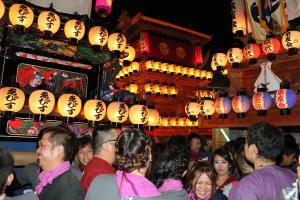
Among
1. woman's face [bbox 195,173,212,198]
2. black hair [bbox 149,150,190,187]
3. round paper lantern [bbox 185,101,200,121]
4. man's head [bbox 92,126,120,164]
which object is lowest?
woman's face [bbox 195,173,212,198]

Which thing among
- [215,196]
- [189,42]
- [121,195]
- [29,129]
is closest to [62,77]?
[29,129]

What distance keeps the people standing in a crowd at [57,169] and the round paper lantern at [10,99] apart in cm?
485

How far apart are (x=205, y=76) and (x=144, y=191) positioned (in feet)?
75.9

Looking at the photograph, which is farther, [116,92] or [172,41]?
[172,41]

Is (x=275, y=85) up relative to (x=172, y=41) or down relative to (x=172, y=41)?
down

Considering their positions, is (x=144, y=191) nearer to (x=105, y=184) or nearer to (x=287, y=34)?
(x=105, y=184)

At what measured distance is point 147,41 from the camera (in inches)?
854

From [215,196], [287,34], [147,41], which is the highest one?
[147,41]

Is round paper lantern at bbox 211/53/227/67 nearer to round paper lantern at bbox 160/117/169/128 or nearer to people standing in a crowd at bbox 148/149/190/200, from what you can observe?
round paper lantern at bbox 160/117/169/128

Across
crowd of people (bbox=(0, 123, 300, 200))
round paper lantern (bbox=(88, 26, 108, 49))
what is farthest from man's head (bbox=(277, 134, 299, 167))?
round paper lantern (bbox=(88, 26, 108, 49))

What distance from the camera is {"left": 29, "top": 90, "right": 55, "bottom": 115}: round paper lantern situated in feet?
25.7

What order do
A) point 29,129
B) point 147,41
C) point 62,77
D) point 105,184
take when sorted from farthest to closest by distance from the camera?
point 147,41
point 62,77
point 29,129
point 105,184

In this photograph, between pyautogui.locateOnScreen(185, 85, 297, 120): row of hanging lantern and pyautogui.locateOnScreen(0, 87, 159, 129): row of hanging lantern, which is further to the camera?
pyautogui.locateOnScreen(185, 85, 297, 120): row of hanging lantern

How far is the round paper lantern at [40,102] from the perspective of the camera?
25.7 ft
